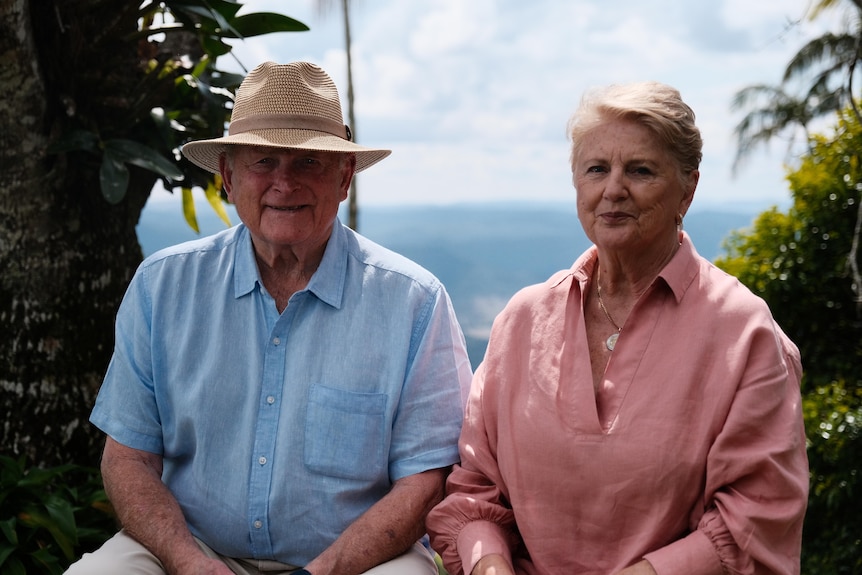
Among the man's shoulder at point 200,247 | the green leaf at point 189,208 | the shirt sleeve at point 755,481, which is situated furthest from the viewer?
the green leaf at point 189,208

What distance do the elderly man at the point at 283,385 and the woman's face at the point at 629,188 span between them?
1.81ft

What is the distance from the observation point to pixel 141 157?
3.79 metres

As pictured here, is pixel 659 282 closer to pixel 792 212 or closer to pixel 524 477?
pixel 524 477

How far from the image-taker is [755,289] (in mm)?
4570

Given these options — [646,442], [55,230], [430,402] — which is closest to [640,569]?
[646,442]

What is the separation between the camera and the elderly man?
8.00ft

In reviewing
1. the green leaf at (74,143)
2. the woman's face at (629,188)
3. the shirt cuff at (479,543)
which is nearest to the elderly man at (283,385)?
the shirt cuff at (479,543)

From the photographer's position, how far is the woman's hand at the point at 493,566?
2.19 metres

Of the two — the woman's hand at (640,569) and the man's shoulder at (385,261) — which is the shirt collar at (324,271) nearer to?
the man's shoulder at (385,261)

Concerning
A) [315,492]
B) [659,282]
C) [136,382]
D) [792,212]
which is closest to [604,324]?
[659,282]

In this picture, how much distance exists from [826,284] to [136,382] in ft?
10.9

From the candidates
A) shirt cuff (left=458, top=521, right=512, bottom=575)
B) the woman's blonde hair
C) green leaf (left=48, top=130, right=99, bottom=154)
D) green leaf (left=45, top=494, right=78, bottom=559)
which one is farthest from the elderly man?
green leaf (left=48, top=130, right=99, bottom=154)

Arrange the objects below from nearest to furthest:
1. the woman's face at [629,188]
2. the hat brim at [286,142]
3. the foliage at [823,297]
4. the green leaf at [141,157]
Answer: the woman's face at [629,188], the hat brim at [286,142], the green leaf at [141,157], the foliage at [823,297]

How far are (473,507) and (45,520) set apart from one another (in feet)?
5.81
